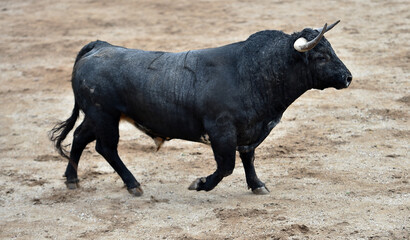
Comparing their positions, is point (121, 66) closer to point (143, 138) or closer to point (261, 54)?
point (261, 54)

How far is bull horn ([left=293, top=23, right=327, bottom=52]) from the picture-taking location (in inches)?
223

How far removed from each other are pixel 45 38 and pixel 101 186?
23.1 ft

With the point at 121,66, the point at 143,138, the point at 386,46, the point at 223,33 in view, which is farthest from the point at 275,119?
the point at 223,33

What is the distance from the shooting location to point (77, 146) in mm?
6988

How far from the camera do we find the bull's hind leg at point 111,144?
21.6 feet

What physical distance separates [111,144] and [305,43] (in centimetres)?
224

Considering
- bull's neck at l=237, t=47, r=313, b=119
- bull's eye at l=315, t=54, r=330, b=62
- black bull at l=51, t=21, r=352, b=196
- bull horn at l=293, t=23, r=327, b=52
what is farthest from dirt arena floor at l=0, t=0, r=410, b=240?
bull horn at l=293, t=23, r=327, b=52

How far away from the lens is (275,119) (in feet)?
20.5

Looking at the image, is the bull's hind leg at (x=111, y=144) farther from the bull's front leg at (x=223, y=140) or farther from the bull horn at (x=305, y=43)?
the bull horn at (x=305, y=43)

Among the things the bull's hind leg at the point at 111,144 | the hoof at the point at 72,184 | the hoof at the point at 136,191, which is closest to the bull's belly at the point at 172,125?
the bull's hind leg at the point at 111,144

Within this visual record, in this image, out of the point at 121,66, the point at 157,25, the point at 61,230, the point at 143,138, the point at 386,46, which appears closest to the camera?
the point at 61,230

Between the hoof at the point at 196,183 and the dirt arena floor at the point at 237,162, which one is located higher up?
the hoof at the point at 196,183

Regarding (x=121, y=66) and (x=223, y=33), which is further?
(x=223, y=33)

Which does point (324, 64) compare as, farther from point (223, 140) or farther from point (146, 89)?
point (146, 89)
